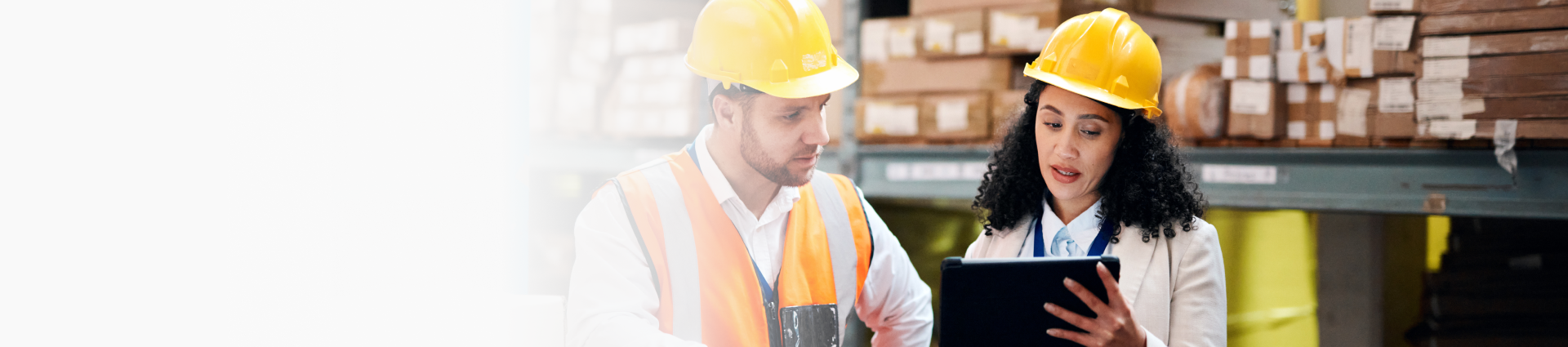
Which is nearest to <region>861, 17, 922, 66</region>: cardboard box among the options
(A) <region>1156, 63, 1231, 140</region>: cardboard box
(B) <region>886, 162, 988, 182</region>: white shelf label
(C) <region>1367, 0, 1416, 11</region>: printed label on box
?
(B) <region>886, 162, 988, 182</region>: white shelf label

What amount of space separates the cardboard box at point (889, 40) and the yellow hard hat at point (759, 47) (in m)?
2.37

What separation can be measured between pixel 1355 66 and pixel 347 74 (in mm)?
3045

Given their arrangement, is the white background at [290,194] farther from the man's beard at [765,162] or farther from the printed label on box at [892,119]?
the printed label on box at [892,119]

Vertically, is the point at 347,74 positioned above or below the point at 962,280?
above

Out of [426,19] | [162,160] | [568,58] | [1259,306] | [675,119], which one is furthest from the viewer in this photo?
[1259,306]

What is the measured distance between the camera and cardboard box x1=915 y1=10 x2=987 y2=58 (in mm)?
3635

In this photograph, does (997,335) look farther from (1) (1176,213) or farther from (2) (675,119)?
(2) (675,119)

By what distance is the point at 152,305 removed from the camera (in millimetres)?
1352

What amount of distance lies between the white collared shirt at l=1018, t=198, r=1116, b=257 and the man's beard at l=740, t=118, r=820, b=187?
1.53 ft

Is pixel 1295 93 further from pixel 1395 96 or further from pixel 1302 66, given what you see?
pixel 1395 96

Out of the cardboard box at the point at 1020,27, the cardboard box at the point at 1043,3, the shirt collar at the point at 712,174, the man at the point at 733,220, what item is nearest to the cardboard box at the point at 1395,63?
the cardboard box at the point at 1043,3

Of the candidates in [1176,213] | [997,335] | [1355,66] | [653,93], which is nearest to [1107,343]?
[997,335]

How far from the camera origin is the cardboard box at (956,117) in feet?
12.0

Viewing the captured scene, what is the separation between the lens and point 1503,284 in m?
3.54
